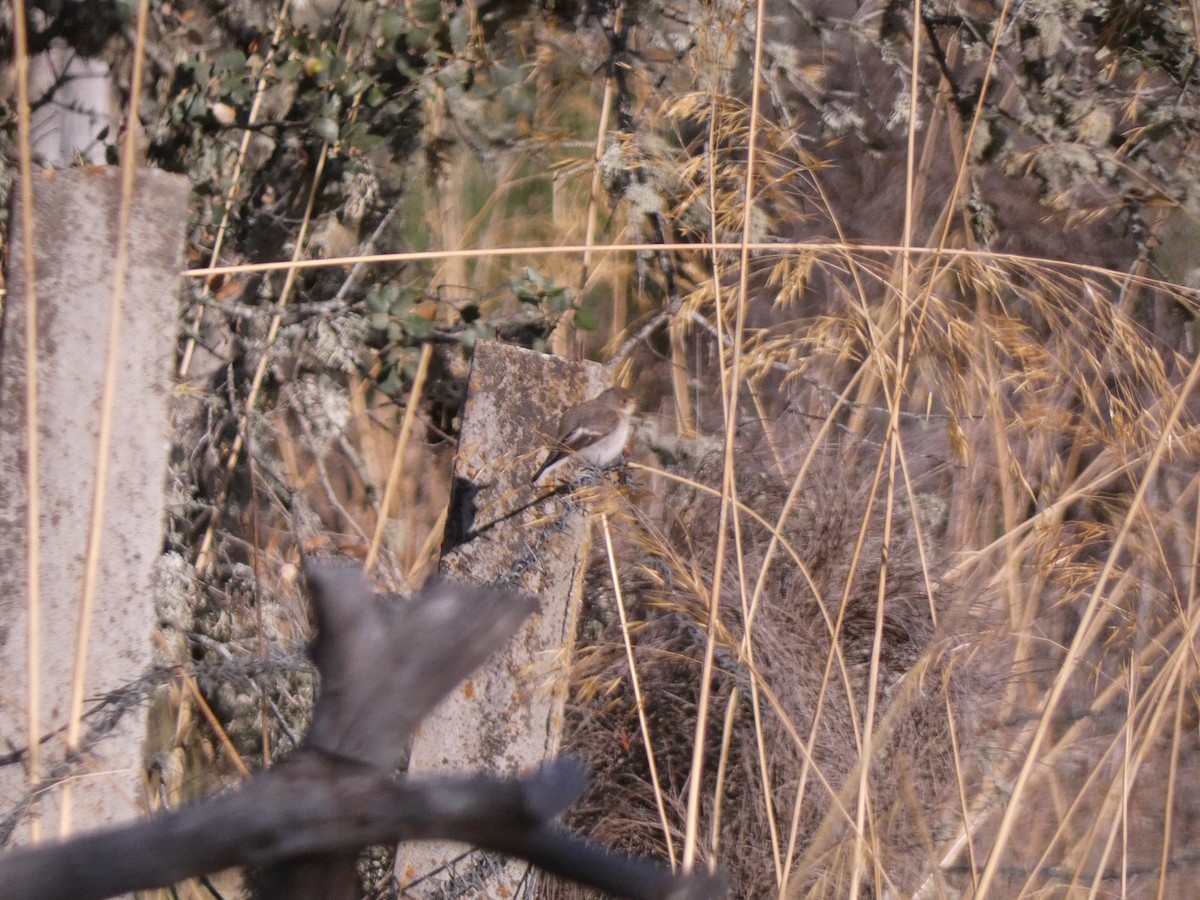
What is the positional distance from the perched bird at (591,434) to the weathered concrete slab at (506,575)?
0.02 meters

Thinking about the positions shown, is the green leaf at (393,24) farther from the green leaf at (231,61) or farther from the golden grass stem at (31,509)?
the golden grass stem at (31,509)

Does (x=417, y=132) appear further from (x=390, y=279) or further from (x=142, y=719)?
(x=142, y=719)

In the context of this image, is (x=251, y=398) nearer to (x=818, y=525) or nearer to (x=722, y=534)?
(x=818, y=525)

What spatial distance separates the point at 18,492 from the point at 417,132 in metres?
1.99

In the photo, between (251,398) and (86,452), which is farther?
(251,398)

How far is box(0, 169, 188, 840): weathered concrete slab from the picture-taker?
159 cm

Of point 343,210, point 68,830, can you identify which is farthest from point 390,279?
point 68,830

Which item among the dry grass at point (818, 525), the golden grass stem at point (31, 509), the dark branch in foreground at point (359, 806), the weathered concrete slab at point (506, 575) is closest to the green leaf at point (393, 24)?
the dry grass at point (818, 525)

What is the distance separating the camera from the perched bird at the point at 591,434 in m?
1.92

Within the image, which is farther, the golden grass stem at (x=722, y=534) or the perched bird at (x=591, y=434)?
the perched bird at (x=591, y=434)

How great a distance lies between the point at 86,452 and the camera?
164 centimetres

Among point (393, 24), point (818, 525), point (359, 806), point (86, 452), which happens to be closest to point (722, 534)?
point (359, 806)

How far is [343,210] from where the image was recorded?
10.4ft

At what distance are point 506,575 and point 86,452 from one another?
0.67 metres
